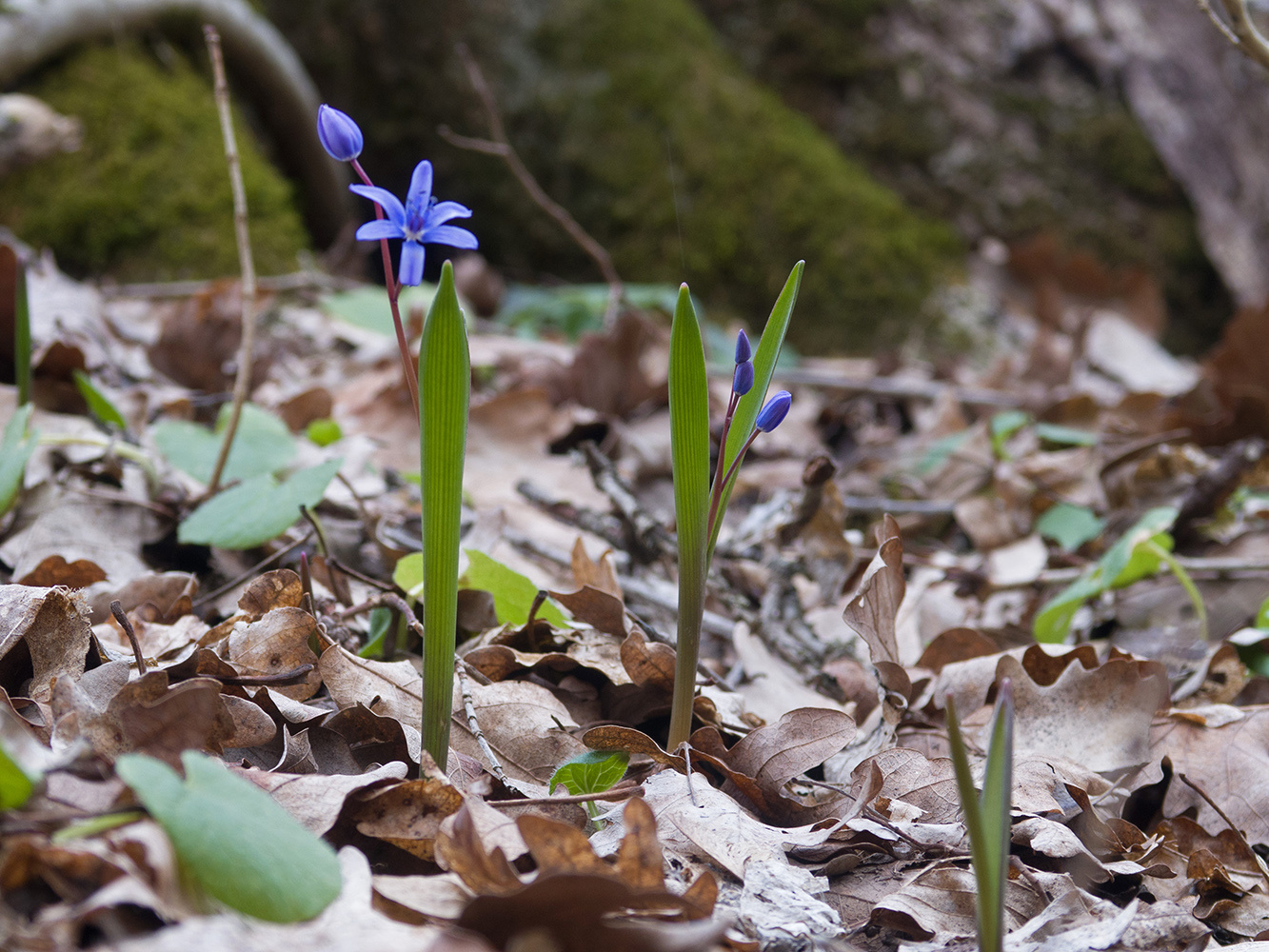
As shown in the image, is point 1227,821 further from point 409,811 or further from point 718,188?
point 718,188

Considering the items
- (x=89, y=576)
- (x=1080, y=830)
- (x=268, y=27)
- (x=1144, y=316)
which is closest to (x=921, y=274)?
(x=1144, y=316)

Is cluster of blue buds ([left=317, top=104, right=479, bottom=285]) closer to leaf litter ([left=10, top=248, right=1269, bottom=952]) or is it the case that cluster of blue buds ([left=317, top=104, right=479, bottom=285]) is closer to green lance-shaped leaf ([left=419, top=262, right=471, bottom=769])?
green lance-shaped leaf ([left=419, top=262, right=471, bottom=769])

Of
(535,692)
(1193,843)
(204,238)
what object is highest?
(204,238)

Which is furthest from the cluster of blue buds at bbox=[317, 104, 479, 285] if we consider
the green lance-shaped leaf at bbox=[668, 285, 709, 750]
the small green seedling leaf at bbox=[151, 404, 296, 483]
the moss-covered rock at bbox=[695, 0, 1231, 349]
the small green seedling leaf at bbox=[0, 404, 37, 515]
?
the moss-covered rock at bbox=[695, 0, 1231, 349]

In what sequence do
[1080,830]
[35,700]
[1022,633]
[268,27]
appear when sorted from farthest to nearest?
1. [268,27]
2. [1022,633]
3. [1080,830]
4. [35,700]

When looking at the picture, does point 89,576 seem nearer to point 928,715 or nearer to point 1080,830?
point 928,715

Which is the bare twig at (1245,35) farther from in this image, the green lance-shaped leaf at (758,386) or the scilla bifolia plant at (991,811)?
the scilla bifolia plant at (991,811)

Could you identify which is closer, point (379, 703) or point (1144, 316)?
point (379, 703)

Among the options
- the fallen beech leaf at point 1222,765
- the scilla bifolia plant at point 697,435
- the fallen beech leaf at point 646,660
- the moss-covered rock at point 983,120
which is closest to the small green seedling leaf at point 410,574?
the fallen beech leaf at point 646,660
